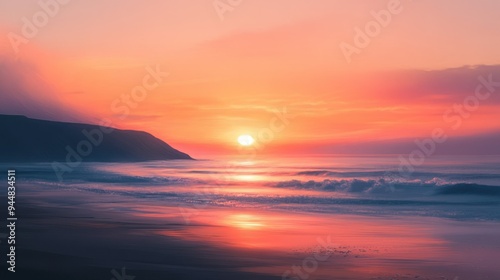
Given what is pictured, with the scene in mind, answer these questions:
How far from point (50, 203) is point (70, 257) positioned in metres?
11.6

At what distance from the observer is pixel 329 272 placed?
399 inches

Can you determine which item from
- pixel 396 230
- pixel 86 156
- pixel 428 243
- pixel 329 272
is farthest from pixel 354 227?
pixel 86 156

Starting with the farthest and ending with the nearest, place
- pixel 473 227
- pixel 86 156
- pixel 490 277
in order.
A: pixel 86 156 < pixel 473 227 < pixel 490 277

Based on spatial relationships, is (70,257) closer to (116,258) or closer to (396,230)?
(116,258)

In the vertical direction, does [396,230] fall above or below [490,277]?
above

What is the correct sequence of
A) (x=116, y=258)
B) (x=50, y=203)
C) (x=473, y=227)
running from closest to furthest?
(x=116, y=258) → (x=473, y=227) → (x=50, y=203)

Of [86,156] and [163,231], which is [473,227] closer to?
[163,231]

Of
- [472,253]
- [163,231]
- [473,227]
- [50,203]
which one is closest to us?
[472,253]

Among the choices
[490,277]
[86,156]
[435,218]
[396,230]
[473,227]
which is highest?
[86,156]

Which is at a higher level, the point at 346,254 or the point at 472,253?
the point at 472,253

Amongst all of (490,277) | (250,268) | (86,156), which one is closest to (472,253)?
(490,277)

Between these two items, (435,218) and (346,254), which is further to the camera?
(435,218)

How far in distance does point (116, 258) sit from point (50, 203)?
1191 cm

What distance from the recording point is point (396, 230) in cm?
1552
